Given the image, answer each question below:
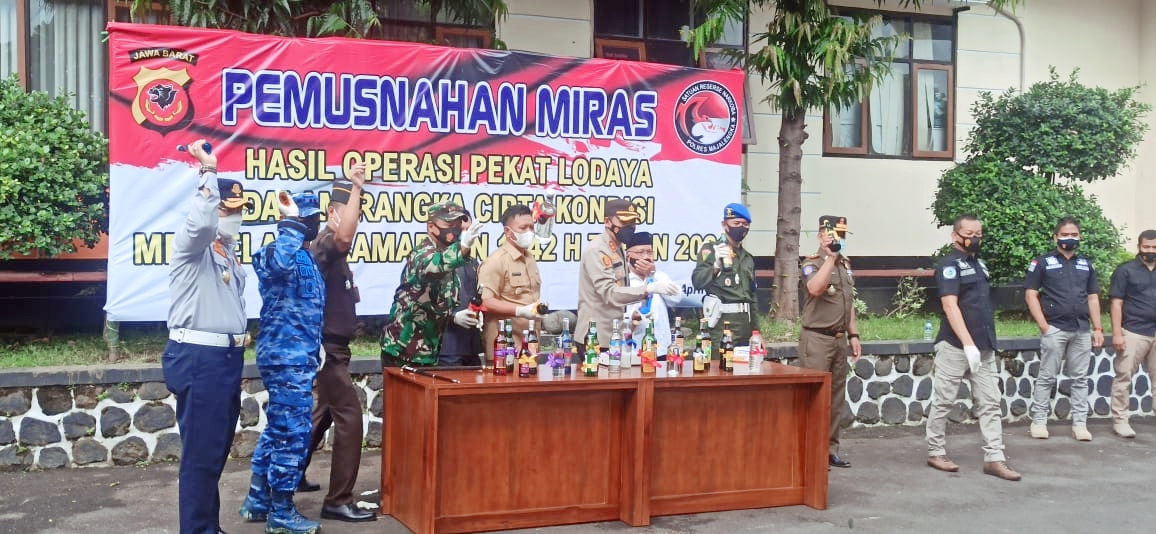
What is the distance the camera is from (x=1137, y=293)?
36.9ft

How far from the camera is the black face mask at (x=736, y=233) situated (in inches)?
360

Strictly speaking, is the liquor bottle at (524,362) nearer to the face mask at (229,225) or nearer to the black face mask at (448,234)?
the black face mask at (448,234)

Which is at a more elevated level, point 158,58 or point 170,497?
point 158,58

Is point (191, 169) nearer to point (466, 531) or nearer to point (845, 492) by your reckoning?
point (466, 531)

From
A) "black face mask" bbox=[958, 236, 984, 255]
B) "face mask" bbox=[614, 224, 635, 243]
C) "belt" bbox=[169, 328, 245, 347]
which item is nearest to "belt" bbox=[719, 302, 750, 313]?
"face mask" bbox=[614, 224, 635, 243]

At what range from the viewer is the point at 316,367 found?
271 inches

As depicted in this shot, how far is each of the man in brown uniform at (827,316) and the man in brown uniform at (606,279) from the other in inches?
57.3

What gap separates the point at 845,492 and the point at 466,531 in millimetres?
3014

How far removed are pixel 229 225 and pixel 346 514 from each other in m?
2.02

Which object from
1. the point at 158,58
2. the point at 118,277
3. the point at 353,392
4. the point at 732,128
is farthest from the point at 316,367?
the point at 732,128

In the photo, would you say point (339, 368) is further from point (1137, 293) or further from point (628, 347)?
point (1137, 293)

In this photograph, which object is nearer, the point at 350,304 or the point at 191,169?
the point at 350,304

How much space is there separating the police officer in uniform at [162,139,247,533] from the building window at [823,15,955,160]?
33.3 feet

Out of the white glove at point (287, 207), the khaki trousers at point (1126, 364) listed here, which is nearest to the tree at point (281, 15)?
the white glove at point (287, 207)
